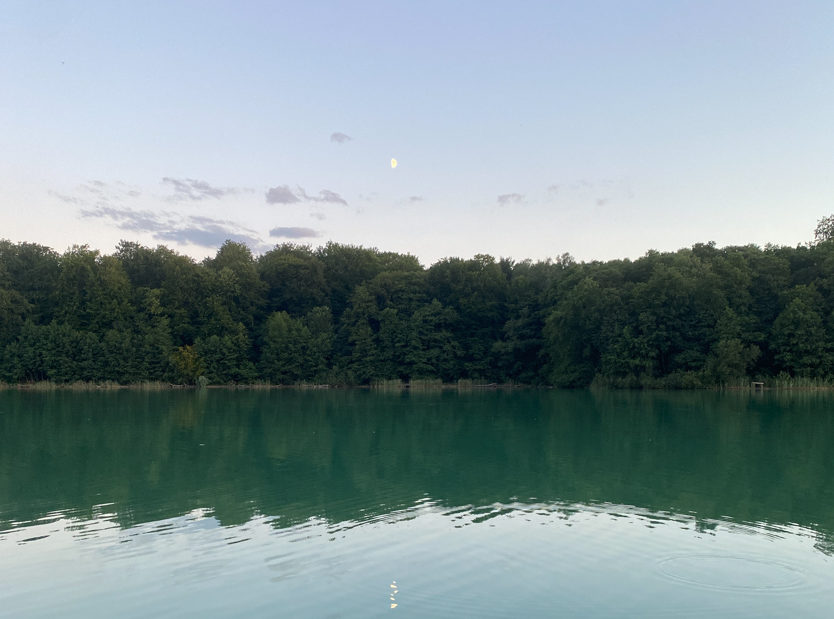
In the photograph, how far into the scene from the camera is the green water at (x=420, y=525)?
6953 millimetres

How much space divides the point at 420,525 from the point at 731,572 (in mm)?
4293

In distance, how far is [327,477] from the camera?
14.1m

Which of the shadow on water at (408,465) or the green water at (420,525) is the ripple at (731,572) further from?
the shadow on water at (408,465)

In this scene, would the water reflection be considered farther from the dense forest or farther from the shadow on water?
the dense forest

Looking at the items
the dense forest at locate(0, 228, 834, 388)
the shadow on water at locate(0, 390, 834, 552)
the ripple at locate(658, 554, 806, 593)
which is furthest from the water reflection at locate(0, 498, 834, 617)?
the dense forest at locate(0, 228, 834, 388)

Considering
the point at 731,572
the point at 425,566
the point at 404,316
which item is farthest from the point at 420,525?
the point at 404,316

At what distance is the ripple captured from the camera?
7.20 m

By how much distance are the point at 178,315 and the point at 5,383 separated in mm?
16402

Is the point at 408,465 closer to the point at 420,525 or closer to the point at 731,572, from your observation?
the point at 420,525

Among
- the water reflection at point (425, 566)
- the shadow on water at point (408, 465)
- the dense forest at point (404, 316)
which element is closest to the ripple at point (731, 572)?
the water reflection at point (425, 566)

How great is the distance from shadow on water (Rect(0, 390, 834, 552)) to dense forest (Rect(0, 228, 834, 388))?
2529cm

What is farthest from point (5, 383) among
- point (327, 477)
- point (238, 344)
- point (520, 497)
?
point (520, 497)

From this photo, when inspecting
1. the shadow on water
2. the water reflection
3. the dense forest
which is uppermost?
the dense forest

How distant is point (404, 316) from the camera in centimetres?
6838
